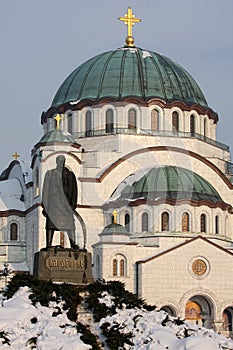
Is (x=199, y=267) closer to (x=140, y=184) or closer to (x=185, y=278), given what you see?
(x=185, y=278)

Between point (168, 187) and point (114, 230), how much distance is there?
4119mm

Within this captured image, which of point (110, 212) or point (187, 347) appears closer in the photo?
point (187, 347)

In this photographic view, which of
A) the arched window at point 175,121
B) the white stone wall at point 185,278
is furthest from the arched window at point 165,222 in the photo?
the arched window at point 175,121

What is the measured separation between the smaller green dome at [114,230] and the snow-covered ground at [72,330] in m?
24.2

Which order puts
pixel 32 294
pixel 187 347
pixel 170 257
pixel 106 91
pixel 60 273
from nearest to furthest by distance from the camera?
pixel 187 347 < pixel 32 294 < pixel 60 273 < pixel 170 257 < pixel 106 91

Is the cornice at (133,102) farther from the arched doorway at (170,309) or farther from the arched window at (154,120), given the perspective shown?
the arched doorway at (170,309)

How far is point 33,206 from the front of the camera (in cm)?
5553

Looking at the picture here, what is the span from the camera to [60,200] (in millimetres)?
30875

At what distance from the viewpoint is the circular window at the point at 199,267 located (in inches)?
2073

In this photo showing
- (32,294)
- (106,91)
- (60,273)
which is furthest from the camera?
(106,91)

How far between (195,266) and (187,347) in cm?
2805

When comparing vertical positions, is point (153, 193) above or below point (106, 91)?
below

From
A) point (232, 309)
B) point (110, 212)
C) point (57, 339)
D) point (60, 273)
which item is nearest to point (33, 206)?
point (110, 212)

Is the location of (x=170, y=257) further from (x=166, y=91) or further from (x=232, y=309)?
(x=166, y=91)
